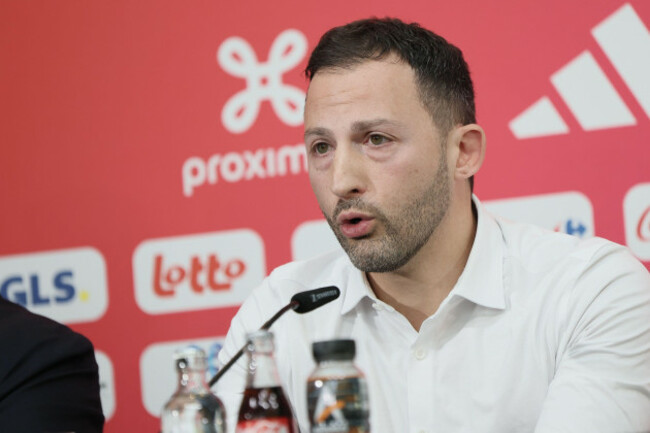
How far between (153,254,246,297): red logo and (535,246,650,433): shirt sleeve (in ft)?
3.57

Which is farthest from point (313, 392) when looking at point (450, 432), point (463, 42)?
point (463, 42)

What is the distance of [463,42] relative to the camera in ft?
7.93

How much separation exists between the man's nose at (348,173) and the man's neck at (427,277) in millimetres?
259

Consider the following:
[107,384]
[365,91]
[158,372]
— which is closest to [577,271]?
[365,91]

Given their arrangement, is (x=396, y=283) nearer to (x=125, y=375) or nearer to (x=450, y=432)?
(x=450, y=432)

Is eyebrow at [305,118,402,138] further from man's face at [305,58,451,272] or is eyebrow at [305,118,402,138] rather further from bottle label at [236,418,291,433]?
bottle label at [236,418,291,433]

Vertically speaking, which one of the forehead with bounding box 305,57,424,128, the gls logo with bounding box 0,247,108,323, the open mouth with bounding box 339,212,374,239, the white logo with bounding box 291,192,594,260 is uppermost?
the forehead with bounding box 305,57,424,128

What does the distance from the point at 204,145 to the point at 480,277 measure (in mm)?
1038

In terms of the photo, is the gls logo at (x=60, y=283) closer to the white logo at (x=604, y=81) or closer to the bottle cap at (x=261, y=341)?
the white logo at (x=604, y=81)

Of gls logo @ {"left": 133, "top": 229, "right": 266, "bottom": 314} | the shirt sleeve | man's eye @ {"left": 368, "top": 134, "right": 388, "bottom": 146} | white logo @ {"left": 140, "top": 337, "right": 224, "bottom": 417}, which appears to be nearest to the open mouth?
man's eye @ {"left": 368, "top": 134, "right": 388, "bottom": 146}

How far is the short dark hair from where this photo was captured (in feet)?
6.01

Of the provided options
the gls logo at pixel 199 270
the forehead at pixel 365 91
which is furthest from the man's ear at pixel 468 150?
the gls logo at pixel 199 270

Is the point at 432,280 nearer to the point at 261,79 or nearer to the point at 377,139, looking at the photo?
the point at 377,139

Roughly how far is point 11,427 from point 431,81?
1.07 meters
